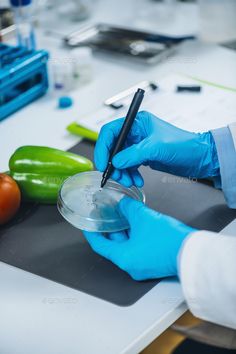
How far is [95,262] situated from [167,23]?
1.15 m

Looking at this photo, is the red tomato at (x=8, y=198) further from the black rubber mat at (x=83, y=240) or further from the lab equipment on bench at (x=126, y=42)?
the lab equipment on bench at (x=126, y=42)

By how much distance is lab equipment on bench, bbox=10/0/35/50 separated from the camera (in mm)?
1637

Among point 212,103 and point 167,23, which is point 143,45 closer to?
point 167,23

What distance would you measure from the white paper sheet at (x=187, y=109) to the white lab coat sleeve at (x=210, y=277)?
1.53 ft

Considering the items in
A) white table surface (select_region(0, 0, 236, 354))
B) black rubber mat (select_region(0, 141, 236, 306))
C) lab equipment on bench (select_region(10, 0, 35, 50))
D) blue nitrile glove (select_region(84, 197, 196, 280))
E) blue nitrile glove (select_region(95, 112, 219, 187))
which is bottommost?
white table surface (select_region(0, 0, 236, 354))

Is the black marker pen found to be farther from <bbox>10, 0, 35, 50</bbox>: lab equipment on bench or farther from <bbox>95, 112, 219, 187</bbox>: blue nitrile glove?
<bbox>10, 0, 35, 50</bbox>: lab equipment on bench

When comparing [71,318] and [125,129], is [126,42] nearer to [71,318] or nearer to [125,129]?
[125,129]

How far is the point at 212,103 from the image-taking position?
145cm

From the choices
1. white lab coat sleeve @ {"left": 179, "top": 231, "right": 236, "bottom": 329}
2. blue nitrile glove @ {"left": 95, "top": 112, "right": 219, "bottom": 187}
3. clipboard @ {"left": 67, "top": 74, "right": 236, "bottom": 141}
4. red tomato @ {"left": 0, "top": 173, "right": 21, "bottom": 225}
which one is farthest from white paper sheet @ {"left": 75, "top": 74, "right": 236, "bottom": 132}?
white lab coat sleeve @ {"left": 179, "top": 231, "right": 236, "bottom": 329}

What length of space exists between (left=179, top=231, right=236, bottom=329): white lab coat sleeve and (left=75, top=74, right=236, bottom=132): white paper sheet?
467 millimetres

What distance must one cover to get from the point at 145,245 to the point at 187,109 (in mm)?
548

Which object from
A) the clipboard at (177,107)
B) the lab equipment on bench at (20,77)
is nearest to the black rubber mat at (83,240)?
the clipboard at (177,107)

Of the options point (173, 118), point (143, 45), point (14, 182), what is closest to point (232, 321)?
point (14, 182)

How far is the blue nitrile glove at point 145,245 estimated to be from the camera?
0.95 metres
